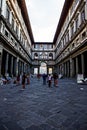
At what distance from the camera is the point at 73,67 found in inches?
926

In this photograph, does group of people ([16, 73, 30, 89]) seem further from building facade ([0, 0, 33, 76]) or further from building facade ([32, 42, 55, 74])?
building facade ([32, 42, 55, 74])

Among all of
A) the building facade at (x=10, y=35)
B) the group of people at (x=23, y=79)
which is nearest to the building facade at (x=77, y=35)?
the group of people at (x=23, y=79)

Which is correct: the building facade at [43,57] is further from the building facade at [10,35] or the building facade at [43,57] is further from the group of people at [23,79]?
the group of people at [23,79]

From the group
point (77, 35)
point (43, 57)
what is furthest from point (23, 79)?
point (43, 57)

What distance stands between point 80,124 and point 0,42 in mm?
13643

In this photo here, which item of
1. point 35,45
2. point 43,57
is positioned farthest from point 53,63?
point 35,45

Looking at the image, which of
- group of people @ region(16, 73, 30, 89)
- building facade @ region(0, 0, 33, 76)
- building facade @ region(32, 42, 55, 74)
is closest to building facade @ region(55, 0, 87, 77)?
group of people @ region(16, 73, 30, 89)

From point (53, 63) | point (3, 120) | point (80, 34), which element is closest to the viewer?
point (3, 120)

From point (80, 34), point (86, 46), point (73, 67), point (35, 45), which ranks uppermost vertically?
point (35, 45)

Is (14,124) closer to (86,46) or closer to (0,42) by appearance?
(0,42)

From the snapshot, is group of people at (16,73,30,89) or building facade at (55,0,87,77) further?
building facade at (55,0,87,77)

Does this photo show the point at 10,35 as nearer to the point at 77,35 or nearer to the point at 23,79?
the point at 23,79

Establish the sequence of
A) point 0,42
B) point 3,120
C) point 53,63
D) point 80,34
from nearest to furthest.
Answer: point 3,120, point 0,42, point 80,34, point 53,63

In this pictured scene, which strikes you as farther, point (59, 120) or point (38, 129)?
point (59, 120)
